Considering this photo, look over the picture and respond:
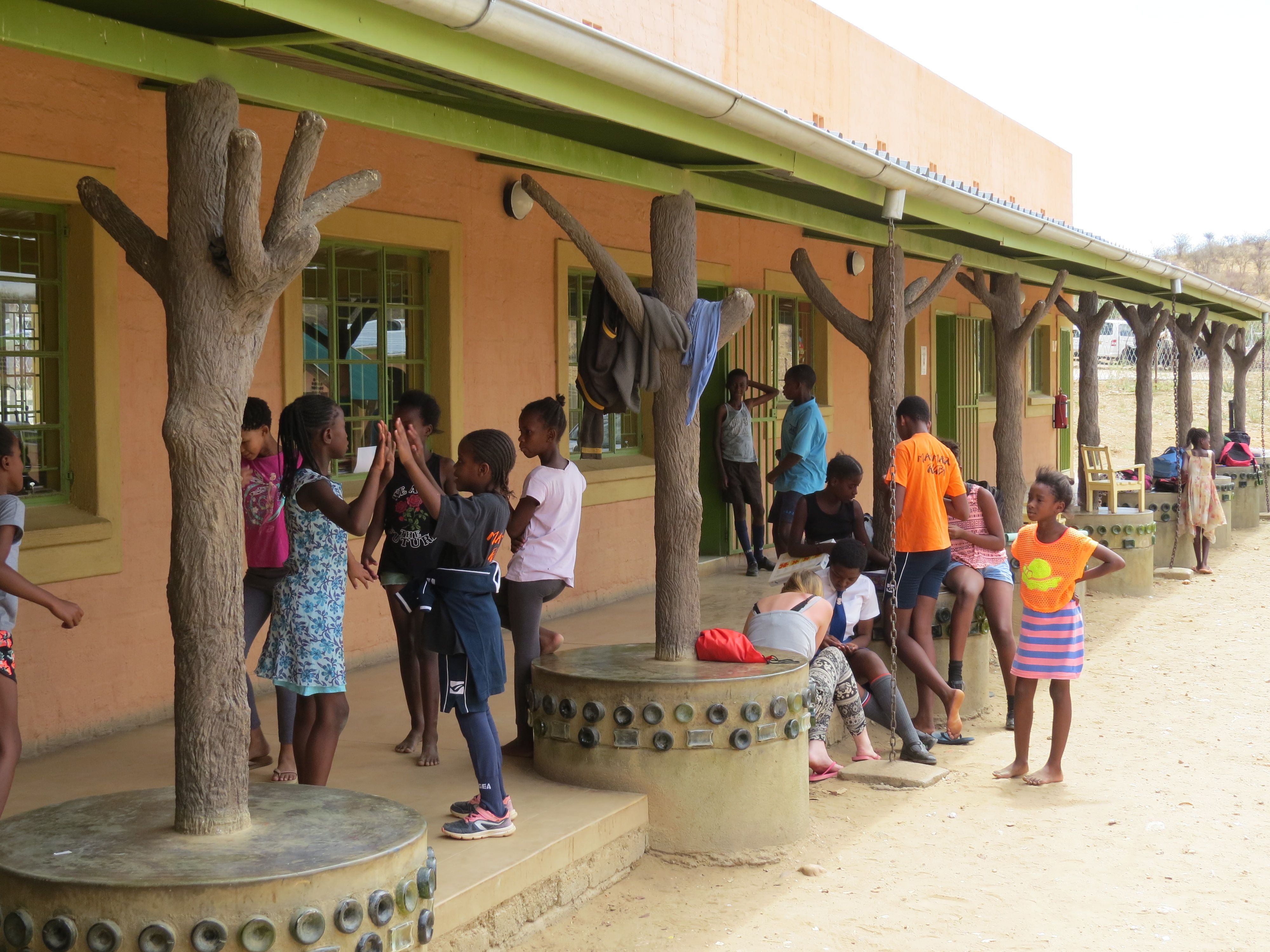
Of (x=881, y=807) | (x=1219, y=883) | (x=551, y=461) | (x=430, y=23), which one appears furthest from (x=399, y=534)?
(x=1219, y=883)

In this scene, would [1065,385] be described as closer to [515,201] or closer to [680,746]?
[515,201]

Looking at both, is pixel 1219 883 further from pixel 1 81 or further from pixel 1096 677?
pixel 1 81

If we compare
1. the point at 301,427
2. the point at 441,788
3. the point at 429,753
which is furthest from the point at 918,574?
the point at 301,427

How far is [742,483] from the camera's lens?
11156mm

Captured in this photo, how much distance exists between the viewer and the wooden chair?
513 inches

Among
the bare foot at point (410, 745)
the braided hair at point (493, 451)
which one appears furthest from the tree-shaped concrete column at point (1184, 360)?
the braided hair at point (493, 451)

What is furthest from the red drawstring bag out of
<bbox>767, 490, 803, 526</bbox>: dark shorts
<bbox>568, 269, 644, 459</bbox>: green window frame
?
<bbox>767, 490, 803, 526</bbox>: dark shorts

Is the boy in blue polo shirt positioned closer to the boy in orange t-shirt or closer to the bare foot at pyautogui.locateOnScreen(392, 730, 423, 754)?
the boy in orange t-shirt

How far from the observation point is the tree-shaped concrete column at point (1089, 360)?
49.2 feet

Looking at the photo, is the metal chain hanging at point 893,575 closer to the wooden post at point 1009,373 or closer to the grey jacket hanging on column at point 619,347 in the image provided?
the grey jacket hanging on column at point 619,347

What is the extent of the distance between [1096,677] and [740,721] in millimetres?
4779

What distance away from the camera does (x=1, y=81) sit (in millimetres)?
5434

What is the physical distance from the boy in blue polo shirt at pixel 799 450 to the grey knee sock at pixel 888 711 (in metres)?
2.80

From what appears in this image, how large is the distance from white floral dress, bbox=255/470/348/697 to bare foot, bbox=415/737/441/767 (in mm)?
955
